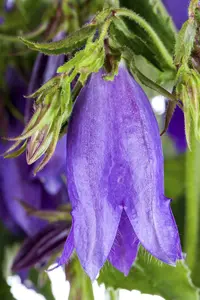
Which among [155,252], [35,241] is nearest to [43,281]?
[35,241]

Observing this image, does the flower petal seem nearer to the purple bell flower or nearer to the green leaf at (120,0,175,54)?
the purple bell flower

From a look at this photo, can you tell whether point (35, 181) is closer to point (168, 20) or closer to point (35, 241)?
point (35, 241)

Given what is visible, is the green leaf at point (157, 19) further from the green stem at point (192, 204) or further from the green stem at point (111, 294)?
the green stem at point (111, 294)

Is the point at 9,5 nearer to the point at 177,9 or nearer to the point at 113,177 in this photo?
the point at 177,9

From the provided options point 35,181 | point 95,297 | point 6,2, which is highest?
point 6,2

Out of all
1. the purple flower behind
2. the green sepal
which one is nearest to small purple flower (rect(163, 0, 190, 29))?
the purple flower behind
